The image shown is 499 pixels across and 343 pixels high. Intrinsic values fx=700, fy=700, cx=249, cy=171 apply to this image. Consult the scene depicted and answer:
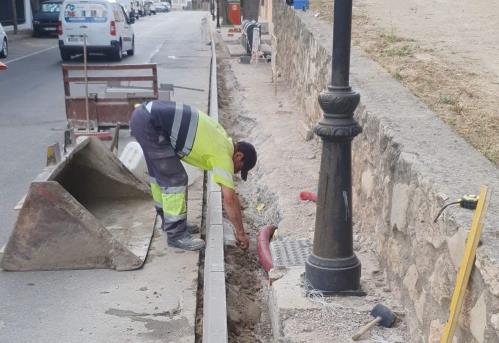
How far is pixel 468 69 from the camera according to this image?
25.0 ft

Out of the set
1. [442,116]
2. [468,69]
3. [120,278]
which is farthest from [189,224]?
[468,69]

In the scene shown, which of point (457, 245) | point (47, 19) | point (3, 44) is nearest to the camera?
point (457, 245)

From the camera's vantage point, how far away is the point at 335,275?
168 inches

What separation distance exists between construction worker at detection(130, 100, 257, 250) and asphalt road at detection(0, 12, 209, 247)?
1611mm

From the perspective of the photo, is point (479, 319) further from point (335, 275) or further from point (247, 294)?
point (247, 294)

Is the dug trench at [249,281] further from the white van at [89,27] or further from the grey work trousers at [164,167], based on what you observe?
the white van at [89,27]

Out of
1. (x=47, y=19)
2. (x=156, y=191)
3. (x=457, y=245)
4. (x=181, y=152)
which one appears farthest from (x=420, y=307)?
(x=47, y=19)

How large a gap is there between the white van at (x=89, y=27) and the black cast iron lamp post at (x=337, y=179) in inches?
738

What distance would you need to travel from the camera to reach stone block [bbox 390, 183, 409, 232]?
4176mm

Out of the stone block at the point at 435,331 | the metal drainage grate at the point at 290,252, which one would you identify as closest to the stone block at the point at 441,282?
the stone block at the point at 435,331

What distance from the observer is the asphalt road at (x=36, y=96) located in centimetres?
831

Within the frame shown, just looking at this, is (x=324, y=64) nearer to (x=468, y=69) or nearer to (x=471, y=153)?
(x=468, y=69)

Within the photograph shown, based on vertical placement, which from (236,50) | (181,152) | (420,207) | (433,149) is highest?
(433,149)

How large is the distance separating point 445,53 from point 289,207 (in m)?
3.37
